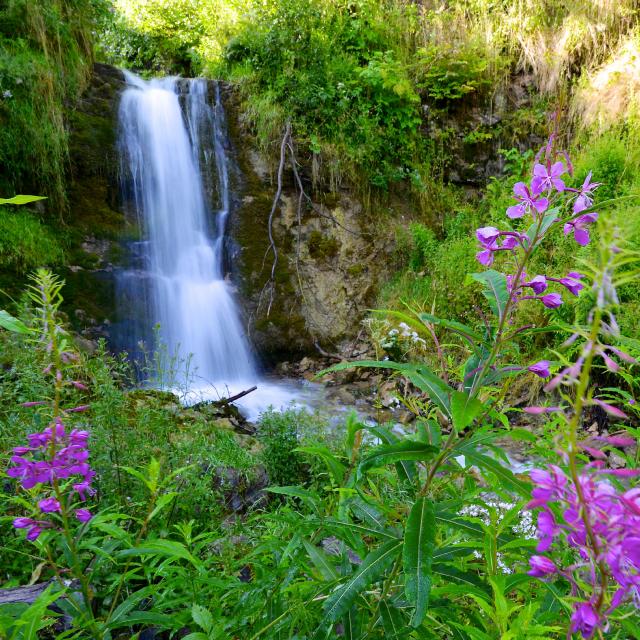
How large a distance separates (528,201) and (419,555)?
729 mm

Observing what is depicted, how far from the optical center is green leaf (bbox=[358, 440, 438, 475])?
2.81 ft

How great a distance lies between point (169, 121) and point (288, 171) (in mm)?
1782

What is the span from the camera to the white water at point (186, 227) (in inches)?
226

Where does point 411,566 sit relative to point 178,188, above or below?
below

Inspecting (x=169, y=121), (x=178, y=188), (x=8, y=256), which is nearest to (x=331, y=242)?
(x=178, y=188)

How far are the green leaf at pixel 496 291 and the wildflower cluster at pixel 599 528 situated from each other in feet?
1.28

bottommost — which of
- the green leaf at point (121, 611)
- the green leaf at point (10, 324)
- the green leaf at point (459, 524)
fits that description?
the green leaf at point (121, 611)

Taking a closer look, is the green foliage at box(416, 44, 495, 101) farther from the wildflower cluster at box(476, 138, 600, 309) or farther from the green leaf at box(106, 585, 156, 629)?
the green leaf at box(106, 585, 156, 629)

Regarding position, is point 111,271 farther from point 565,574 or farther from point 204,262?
point 565,574

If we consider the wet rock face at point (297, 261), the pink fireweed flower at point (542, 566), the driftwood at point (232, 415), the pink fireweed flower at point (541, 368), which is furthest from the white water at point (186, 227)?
the pink fireweed flower at point (542, 566)

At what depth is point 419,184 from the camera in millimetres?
6906

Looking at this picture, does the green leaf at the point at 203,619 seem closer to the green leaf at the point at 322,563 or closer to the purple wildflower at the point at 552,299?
the green leaf at the point at 322,563

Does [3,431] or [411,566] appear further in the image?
[3,431]

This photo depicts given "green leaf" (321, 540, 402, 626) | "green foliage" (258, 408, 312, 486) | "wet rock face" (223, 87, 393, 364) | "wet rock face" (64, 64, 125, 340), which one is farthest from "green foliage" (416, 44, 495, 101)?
"green leaf" (321, 540, 402, 626)
